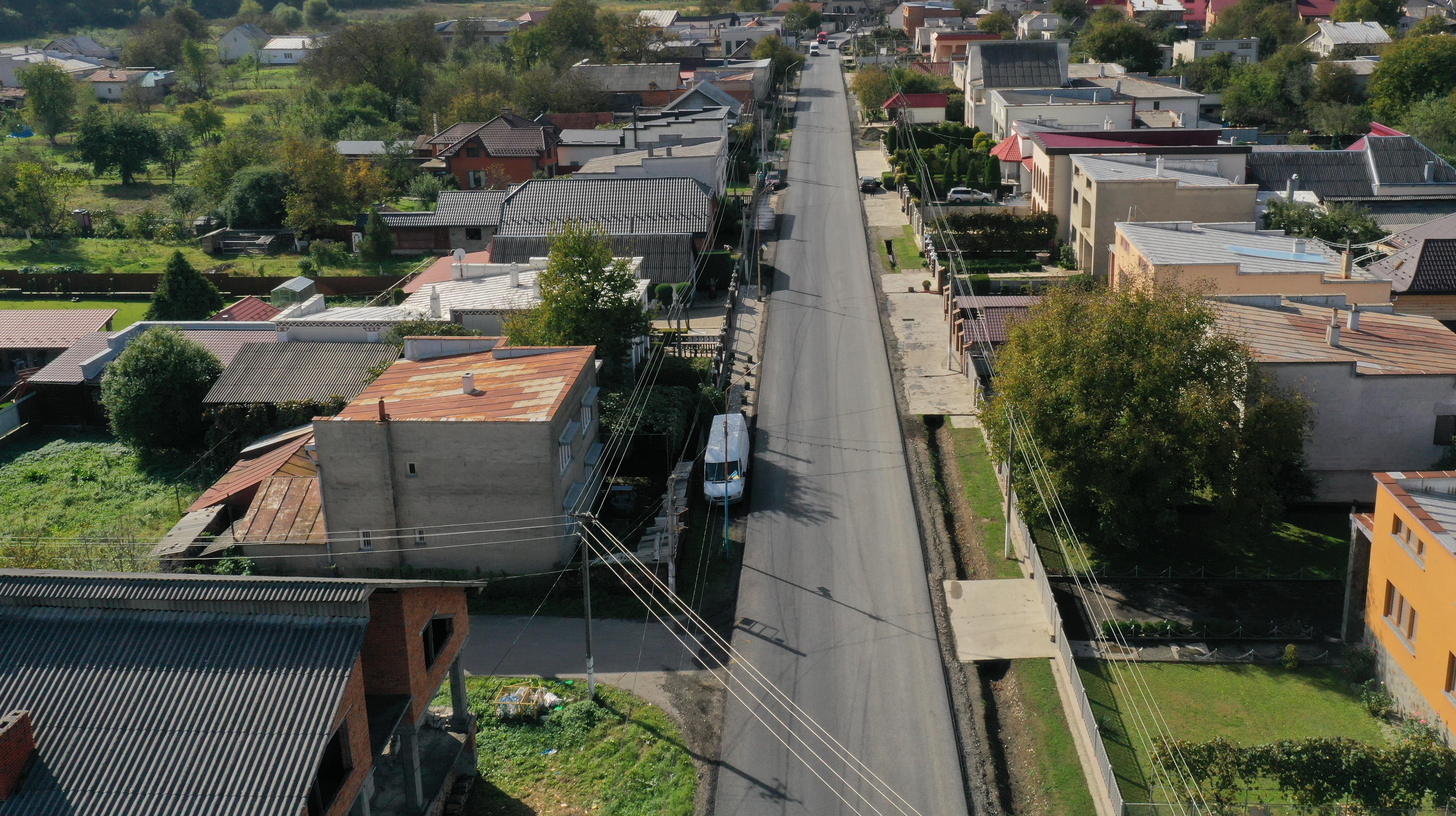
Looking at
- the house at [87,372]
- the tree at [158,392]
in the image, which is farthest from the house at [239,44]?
the tree at [158,392]

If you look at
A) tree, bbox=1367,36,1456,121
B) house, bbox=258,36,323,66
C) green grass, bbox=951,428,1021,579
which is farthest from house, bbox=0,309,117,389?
house, bbox=258,36,323,66

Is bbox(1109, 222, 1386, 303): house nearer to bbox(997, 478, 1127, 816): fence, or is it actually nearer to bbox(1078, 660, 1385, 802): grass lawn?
bbox(997, 478, 1127, 816): fence

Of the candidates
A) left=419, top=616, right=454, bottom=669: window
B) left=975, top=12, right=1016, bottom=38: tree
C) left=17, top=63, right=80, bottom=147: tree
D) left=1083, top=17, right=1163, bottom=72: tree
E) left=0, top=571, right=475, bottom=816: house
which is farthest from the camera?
left=975, top=12, right=1016, bottom=38: tree

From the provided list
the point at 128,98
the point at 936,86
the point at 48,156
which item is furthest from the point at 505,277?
the point at 128,98

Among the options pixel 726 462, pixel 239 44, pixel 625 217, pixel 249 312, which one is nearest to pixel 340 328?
pixel 249 312

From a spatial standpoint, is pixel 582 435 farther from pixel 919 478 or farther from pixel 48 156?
pixel 48 156

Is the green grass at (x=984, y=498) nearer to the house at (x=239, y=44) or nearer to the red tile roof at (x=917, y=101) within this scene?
the red tile roof at (x=917, y=101)

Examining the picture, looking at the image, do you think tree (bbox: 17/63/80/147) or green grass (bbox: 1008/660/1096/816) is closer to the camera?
green grass (bbox: 1008/660/1096/816)

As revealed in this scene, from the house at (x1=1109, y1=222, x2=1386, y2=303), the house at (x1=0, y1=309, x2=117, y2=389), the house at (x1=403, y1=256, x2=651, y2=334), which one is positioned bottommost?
the house at (x1=0, y1=309, x2=117, y2=389)
